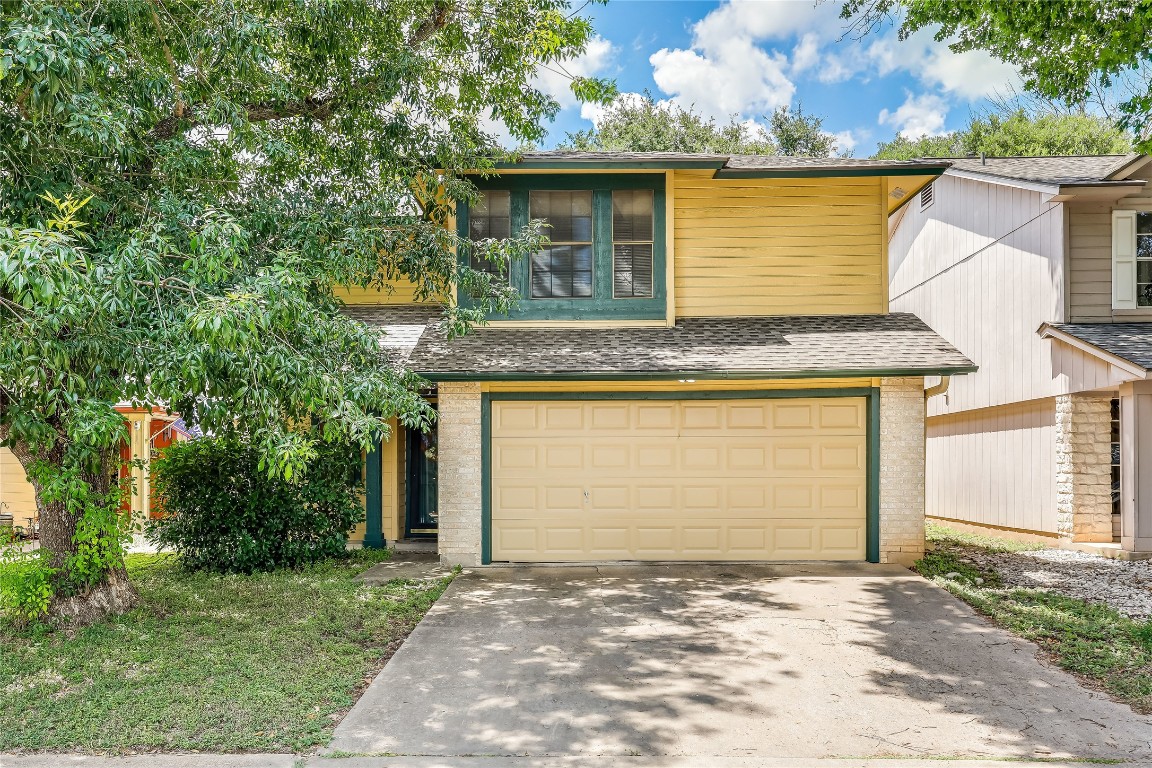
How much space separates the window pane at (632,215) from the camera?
10.5 m

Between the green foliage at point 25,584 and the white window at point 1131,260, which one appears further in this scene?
the white window at point 1131,260

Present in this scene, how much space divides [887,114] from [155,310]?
101 feet

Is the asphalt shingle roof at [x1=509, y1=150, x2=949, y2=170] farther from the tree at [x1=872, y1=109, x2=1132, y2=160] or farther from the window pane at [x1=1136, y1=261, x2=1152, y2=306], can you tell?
the tree at [x1=872, y1=109, x2=1132, y2=160]

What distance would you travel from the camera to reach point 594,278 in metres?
10.5

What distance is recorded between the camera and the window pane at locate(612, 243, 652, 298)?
1048 cm

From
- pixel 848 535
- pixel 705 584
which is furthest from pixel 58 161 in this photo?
pixel 848 535

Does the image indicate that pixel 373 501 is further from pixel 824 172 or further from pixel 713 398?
pixel 824 172

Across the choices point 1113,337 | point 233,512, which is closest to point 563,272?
point 233,512

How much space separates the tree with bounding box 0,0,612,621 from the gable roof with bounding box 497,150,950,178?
0.58m

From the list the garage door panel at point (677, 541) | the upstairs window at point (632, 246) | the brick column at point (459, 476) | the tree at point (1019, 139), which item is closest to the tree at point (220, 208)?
the brick column at point (459, 476)

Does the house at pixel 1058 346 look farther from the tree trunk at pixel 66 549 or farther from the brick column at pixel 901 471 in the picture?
the tree trunk at pixel 66 549

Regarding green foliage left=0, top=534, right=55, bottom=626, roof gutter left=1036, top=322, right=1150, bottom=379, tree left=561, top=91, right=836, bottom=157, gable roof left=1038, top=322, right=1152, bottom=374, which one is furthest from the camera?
tree left=561, top=91, right=836, bottom=157

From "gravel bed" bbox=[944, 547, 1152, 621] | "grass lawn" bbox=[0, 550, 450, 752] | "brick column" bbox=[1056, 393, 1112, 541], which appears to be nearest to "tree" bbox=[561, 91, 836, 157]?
"brick column" bbox=[1056, 393, 1112, 541]

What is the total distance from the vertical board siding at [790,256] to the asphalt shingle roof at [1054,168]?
106 inches
